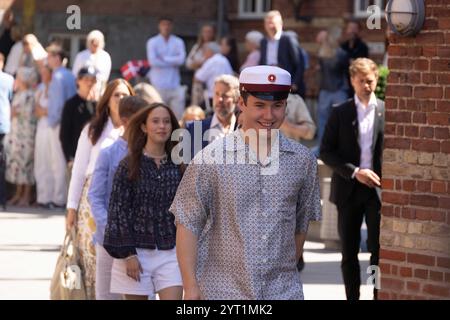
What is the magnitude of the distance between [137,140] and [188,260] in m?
2.94

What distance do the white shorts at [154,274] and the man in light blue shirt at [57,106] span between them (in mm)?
9818

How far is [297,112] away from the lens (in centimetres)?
1301

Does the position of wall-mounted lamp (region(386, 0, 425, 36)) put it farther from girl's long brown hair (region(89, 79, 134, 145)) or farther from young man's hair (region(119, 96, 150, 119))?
girl's long brown hair (region(89, 79, 134, 145))

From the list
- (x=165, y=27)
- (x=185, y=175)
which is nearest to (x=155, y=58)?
(x=165, y=27)

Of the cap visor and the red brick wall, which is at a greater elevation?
the cap visor

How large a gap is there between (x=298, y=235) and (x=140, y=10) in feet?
81.6

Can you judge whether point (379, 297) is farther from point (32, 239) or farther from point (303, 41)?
point (303, 41)

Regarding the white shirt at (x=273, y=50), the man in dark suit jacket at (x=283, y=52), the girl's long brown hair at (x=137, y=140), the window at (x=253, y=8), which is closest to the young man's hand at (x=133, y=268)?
the girl's long brown hair at (x=137, y=140)

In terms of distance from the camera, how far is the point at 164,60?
21984 millimetres

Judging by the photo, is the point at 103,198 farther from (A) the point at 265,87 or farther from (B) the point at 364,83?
(A) the point at 265,87

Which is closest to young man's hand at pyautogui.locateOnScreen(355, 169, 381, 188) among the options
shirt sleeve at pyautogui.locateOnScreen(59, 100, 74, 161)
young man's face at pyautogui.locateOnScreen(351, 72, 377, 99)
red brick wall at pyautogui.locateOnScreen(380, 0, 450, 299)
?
young man's face at pyautogui.locateOnScreen(351, 72, 377, 99)

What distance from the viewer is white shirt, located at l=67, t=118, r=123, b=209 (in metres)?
10.2

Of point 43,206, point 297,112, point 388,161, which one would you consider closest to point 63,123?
point 43,206

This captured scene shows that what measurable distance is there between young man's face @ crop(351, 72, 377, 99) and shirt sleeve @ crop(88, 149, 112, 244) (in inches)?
90.8
